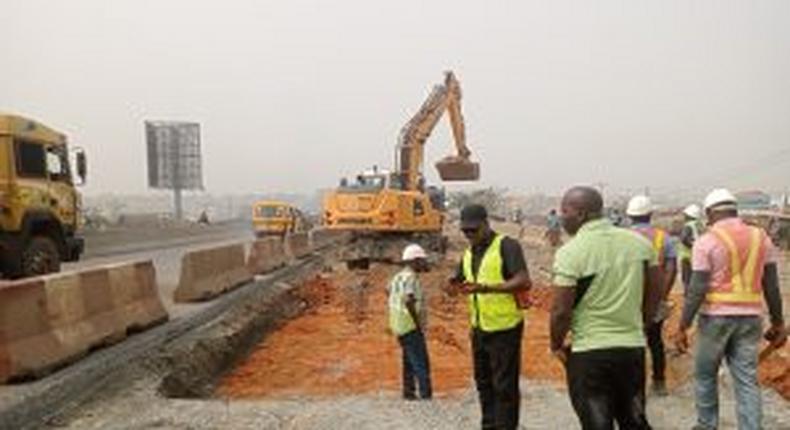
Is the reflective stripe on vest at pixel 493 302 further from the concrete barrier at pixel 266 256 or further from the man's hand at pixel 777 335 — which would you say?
the concrete barrier at pixel 266 256

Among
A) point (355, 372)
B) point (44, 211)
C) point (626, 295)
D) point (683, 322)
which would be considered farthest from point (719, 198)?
point (44, 211)

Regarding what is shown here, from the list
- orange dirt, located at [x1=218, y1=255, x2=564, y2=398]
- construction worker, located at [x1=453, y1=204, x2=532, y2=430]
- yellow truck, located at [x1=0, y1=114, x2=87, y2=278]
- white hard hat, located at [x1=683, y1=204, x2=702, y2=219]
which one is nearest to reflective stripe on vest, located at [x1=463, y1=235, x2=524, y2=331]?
construction worker, located at [x1=453, y1=204, x2=532, y2=430]

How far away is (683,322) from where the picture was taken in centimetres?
773

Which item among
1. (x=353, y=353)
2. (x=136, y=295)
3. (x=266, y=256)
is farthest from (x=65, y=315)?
(x=266, y=256)

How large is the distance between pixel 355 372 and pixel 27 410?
5.50 meters

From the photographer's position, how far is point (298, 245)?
36031mm

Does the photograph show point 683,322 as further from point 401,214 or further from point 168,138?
point 168,138

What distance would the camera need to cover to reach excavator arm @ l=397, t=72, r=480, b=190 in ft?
106

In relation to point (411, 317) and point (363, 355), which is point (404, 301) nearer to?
point (411, 317)

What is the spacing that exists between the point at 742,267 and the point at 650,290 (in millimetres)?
1875

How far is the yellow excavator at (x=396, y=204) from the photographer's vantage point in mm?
28625

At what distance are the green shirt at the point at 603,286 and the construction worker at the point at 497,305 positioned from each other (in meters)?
1.48

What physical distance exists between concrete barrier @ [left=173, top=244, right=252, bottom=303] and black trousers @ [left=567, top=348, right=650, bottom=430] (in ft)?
44.4

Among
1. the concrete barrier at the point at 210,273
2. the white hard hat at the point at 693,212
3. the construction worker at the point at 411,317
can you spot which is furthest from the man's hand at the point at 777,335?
the concrete barrier at the point at 210,273
